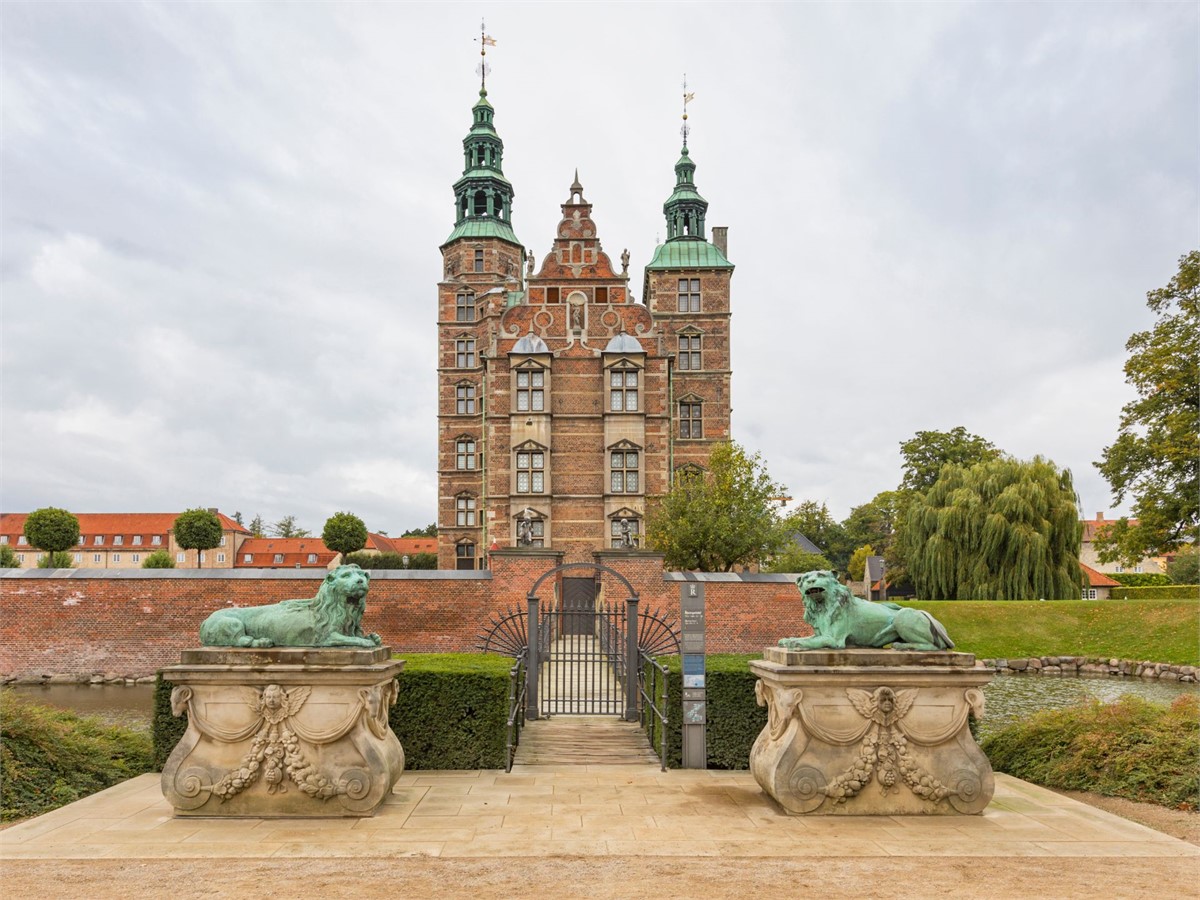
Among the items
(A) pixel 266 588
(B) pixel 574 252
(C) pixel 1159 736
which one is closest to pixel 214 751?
(C) pixel 1159 736

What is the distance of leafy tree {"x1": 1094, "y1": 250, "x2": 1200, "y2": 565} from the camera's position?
1005 inches

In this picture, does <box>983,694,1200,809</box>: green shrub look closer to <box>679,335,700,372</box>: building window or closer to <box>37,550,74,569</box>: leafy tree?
<box>679,335,700,372</box>: building window

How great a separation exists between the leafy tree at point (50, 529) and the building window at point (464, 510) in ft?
72.8

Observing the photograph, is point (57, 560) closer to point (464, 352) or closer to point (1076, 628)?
point (464, 352)

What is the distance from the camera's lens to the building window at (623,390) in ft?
107

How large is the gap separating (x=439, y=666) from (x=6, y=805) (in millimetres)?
3969

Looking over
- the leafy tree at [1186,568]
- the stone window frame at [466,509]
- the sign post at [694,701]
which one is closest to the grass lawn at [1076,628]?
the stone window frame at [466,509]

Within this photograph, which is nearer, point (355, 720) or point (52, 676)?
point (355, 720)

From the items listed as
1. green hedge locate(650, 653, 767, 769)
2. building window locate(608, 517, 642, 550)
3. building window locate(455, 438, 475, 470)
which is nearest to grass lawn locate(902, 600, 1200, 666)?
building window locate(608, 517, 642, 550)

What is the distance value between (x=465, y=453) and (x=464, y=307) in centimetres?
691

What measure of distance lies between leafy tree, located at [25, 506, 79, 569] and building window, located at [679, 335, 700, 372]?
107 feet

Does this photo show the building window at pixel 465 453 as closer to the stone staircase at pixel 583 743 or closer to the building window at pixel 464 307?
the building window at pixel 464 307

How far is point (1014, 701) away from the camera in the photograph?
1903 cm

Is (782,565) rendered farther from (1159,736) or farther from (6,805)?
(6,805)
